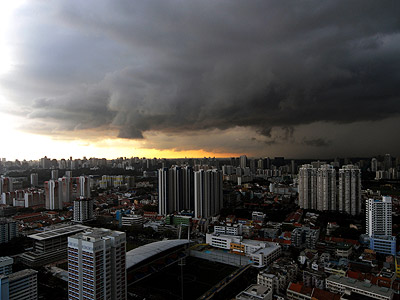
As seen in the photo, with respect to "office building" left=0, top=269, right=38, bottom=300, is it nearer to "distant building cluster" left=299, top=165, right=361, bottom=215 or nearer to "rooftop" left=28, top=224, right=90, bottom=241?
"rooftop" left=28, top=224, right=90, bottom=241

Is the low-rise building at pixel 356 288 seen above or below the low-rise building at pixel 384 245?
above

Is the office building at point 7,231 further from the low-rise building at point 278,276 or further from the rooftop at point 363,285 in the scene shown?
the rooftop at point 363,285

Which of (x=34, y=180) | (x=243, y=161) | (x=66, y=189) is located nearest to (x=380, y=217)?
(x=66, y=189)

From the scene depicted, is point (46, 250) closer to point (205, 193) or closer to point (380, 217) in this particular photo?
point (205, 193)

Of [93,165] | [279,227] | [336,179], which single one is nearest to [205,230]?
[279,227]

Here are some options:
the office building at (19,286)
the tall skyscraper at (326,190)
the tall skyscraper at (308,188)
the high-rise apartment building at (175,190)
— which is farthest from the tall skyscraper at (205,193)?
the office building at (19,286)

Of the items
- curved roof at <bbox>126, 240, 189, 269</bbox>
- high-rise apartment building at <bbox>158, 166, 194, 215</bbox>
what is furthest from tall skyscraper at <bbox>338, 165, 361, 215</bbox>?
curved roof at <bbox>126, 240, 189, 269</bbox>
